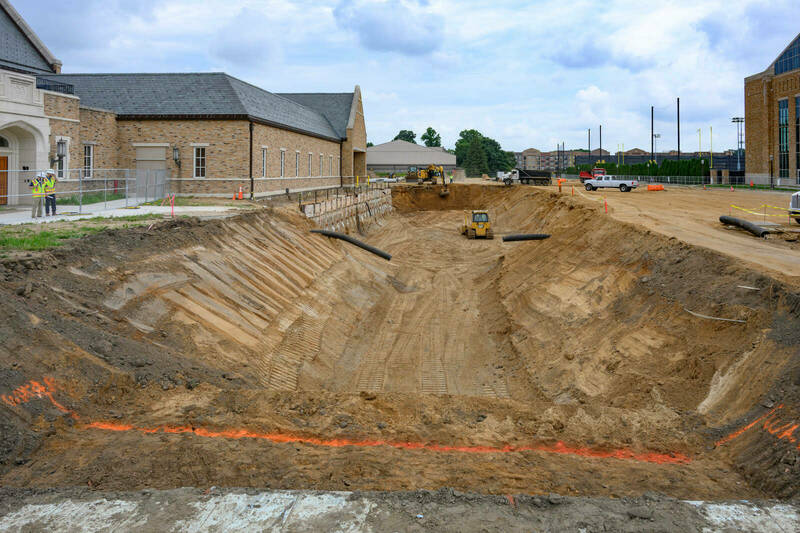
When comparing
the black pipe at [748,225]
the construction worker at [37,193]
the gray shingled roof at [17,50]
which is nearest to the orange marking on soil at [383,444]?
the construction worker at [37,193]

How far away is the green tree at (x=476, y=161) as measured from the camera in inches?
4171

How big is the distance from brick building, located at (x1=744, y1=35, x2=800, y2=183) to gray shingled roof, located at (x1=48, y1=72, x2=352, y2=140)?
4769 centimetres

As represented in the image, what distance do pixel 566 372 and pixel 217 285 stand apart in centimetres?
928

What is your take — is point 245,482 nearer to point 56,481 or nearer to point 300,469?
point 300,469

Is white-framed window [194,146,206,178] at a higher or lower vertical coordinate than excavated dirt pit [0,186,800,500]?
higher

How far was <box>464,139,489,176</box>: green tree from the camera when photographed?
105938mm

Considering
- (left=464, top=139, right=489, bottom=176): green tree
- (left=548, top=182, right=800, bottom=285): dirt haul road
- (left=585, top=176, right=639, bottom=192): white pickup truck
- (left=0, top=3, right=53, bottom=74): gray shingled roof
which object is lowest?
(left=548, top=182, right=800, bottom=285): dirt haul road

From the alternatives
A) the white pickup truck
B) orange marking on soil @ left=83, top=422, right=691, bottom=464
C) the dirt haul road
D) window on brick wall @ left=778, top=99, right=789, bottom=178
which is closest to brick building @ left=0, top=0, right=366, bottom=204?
the dirt haul road

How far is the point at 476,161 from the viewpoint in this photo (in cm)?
10719

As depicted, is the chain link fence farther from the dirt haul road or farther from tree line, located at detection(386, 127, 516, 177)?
tree line, located at detection(386, 127, 516, 177)

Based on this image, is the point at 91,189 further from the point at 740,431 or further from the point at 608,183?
the point at 608,183

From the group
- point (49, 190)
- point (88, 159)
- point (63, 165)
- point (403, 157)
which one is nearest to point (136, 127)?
point (88, 159)

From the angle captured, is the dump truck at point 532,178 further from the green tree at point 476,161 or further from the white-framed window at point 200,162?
the green tree at point 476,161

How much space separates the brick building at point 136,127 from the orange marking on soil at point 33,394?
1825 centimetres
